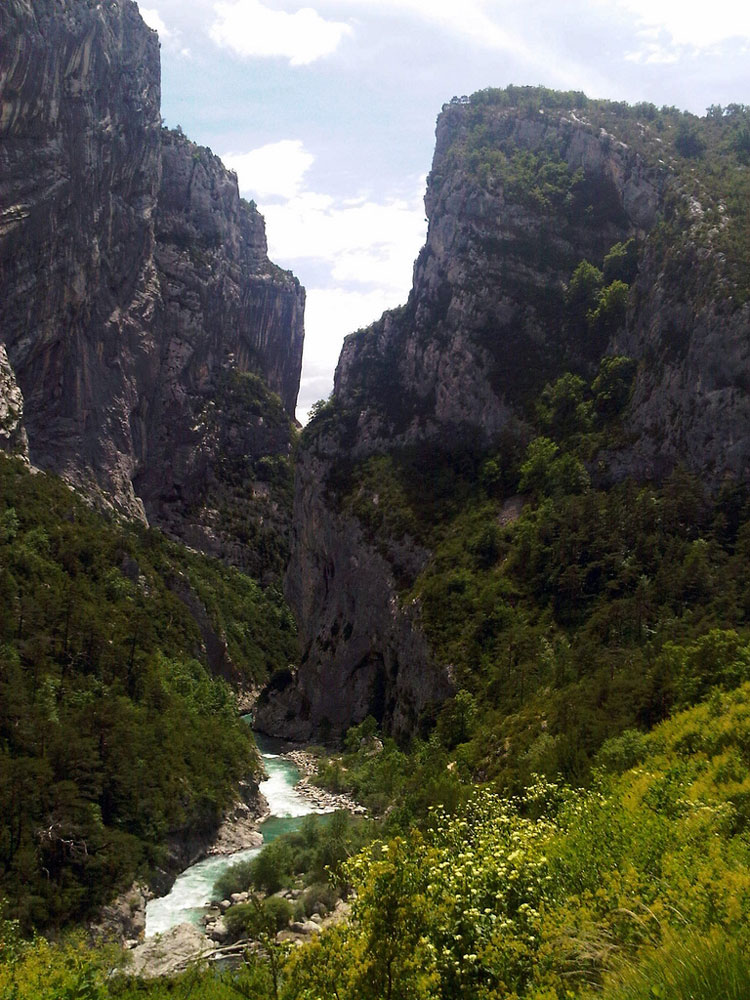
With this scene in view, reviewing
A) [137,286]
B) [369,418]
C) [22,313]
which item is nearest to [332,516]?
[369,418]

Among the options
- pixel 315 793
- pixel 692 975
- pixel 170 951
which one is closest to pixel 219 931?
pixel 170 951

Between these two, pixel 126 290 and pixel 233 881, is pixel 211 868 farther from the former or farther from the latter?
pixel 126 290

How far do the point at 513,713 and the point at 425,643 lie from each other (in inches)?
636

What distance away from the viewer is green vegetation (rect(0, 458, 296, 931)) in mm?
35719

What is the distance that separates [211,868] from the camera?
43.2 m

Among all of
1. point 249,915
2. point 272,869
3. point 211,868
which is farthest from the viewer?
point 211,868

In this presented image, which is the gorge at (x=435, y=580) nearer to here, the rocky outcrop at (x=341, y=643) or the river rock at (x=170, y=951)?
the rocky outcrop at (x=341, y=643)

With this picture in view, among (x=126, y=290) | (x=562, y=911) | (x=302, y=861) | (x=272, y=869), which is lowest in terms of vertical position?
(x=302, y=861)

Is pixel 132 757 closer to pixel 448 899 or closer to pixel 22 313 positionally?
pixel 448 899

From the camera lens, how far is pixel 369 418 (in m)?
86.4

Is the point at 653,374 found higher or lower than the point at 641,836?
higher

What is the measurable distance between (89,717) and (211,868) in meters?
11.2

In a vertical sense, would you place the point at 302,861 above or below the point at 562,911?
below

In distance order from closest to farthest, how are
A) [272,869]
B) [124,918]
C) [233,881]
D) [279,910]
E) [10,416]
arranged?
[279,910]
[124,918]
[233,881]
[272,869]
[10,416]
